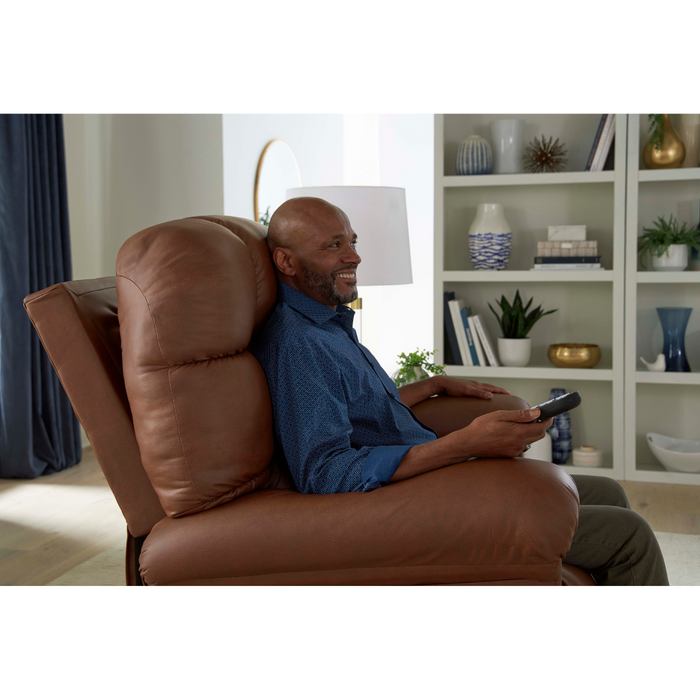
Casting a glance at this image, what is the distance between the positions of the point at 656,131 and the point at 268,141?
2365 mm

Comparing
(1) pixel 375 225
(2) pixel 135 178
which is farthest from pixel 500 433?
(2) pixel 135 178

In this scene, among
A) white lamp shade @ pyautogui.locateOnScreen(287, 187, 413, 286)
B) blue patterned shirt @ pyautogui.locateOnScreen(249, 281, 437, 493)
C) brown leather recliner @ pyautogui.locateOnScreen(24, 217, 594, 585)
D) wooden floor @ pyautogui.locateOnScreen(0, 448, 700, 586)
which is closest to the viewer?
brown leather recliner @ pyautogui.locateOnScreen(24, 217, 594, 585)

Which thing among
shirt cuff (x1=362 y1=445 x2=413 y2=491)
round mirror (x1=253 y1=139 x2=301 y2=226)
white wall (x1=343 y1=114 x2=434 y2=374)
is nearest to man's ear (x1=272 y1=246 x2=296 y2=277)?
shirt cuff (x1=362 y1=445 x2=413 y2=491)

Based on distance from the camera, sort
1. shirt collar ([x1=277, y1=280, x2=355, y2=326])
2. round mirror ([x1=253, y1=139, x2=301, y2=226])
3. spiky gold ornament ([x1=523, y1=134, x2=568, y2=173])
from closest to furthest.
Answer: shirt collar ([x1=277, y1=280, x2=355, y2=326]), spiky gold ornament ([x1=523, y1=134, x2=568, y2=173]), round mirror ([x1=253, y1=139, x2=301, y2=226])

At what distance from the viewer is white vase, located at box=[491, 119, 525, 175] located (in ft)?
10.3

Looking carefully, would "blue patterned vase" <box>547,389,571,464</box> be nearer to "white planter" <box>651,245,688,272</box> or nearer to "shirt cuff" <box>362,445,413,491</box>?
"white planter" <box>651,245,688,272</box>

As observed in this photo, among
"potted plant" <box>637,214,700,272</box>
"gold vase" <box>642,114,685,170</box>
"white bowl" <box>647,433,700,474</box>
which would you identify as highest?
"gold vase" <box>642,114,685,170</box>

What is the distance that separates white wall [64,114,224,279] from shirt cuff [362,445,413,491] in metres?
2.99

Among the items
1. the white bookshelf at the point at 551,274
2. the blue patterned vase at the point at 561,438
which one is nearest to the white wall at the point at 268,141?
the white bookshelf at the point at 551,274

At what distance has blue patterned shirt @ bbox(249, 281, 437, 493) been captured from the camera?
122 cm

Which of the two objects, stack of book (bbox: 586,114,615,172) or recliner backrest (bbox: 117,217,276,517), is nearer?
recliner backrest (bbox: 117,217,276,517)

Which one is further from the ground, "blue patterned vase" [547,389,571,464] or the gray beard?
the gray beard

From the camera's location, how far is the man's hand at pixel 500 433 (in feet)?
3.78

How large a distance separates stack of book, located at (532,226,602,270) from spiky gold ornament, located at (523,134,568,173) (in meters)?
0.29
